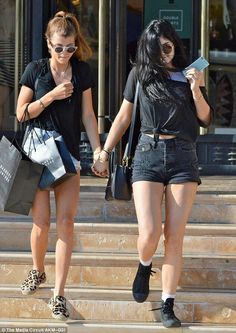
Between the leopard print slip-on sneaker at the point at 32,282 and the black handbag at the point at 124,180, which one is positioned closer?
the black handbag at the point at 124,180

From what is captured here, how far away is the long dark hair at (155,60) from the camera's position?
17.4ft

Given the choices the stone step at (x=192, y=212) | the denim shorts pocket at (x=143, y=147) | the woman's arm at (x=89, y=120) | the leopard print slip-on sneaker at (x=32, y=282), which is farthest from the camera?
the stone step at (x=192, y=212)

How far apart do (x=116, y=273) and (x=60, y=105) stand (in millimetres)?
1282

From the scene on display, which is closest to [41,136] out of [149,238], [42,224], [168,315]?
[42,224]

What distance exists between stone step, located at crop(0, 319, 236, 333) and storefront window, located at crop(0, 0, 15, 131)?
343 centimetres

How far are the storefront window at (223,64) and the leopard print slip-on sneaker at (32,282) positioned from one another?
3.51 m

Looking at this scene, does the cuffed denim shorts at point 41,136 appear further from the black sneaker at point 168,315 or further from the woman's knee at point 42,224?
the black sneaker at point 168,315

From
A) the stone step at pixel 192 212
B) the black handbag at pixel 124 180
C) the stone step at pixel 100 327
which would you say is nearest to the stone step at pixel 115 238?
the stone step at pixel 192 212

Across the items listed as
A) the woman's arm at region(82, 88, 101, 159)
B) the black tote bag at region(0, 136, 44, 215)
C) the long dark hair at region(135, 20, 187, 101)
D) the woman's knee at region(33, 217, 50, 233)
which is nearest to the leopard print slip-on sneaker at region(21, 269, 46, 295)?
the woman's knee at region(33, 217, 50, 233)

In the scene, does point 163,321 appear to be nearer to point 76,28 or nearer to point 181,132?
point 181,132

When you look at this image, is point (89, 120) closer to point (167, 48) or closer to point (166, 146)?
point (166, 146)

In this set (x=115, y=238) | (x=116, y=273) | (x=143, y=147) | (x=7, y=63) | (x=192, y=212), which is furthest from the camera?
(x=7, y=63)

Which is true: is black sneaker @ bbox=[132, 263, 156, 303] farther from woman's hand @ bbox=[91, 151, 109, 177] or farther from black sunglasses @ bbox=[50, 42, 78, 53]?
Answer: black sunglasses @ bbox=[50, 42, 78, 53]

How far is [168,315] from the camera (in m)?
5.38
